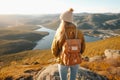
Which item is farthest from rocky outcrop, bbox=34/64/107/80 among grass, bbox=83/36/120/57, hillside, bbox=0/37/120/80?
grass, bbox=83/36/120/57

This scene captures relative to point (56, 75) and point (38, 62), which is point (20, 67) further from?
point (56, 75)

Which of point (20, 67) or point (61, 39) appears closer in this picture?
point (61, 39)

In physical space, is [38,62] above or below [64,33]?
below

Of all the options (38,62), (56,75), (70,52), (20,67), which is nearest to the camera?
(70,52)

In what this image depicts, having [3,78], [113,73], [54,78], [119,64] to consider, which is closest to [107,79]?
[113,73]

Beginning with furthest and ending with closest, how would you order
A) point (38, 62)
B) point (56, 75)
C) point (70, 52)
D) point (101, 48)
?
point (101, 48) < point (38, 62) < point (56, 75) < point (70, 52)

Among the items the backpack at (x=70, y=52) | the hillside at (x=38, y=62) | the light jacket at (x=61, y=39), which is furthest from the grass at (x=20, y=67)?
the backpack at (x=70, y=52)

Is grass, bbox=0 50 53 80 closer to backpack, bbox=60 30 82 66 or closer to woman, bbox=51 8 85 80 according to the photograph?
woman, bbox=51 8 85 80

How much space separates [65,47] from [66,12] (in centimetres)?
95

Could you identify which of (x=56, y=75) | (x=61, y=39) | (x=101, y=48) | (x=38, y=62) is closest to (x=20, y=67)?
(x=38, y=62)

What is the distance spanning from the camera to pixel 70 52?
18.8 ft

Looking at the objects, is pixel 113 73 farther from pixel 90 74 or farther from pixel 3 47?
pixel 3 47

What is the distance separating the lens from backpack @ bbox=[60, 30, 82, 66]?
18.7 feet

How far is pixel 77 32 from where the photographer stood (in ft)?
19.2
